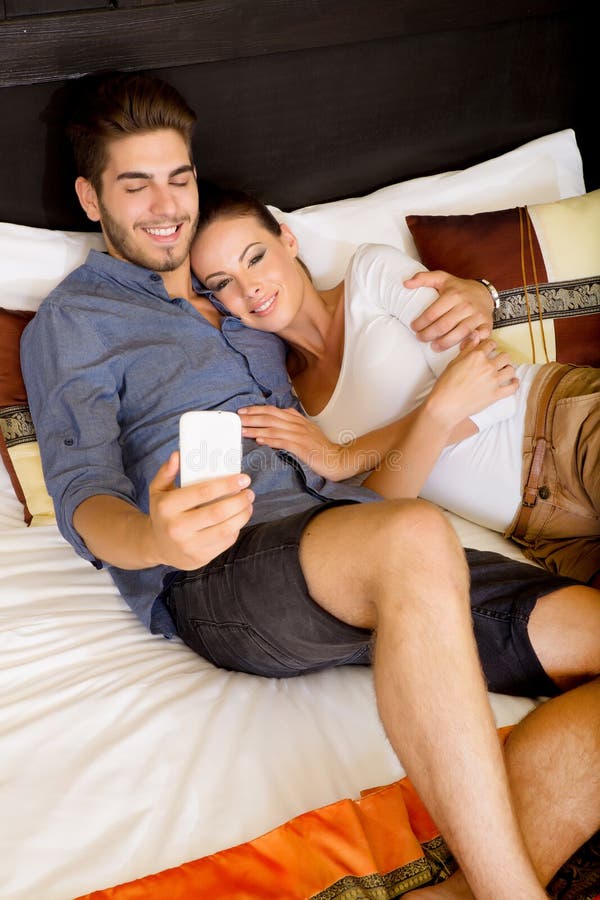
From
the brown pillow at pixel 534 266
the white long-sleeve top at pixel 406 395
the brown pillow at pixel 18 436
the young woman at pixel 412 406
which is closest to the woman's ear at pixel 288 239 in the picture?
the young woman at pixel 412 406

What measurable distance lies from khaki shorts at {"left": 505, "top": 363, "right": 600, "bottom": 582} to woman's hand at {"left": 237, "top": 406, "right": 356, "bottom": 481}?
1.13 feet

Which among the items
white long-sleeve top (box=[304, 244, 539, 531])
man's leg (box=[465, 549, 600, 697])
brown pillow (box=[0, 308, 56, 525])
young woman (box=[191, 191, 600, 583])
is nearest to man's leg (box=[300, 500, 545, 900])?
man's leg (box=[465, 549, 600, 697])

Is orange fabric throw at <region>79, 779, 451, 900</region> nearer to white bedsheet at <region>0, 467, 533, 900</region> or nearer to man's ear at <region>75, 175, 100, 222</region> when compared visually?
white bedsheet at <region>0, 467, 533, 900</region>

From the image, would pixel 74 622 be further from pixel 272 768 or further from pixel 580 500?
pixel 580 500

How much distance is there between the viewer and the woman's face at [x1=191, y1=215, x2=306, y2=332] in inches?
66.2

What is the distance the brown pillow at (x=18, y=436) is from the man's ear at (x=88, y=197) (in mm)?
259

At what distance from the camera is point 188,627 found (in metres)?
1.35

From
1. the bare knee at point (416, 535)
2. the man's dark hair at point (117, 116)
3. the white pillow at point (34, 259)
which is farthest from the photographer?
the white pillow at point (34, 259)

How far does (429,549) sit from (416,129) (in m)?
1.50

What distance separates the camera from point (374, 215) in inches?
79.9

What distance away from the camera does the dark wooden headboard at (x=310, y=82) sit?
1.80m

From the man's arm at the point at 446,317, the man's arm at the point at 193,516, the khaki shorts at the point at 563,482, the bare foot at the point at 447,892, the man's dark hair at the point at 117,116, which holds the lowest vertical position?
the bare foot at the point at 447,892

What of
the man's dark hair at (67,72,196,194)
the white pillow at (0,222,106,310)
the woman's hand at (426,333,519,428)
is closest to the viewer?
the woman's hand at (426,333,519,428)

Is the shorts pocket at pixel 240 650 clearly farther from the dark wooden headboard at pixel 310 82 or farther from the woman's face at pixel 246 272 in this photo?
the dark wooden headboard at pixel 310 82
